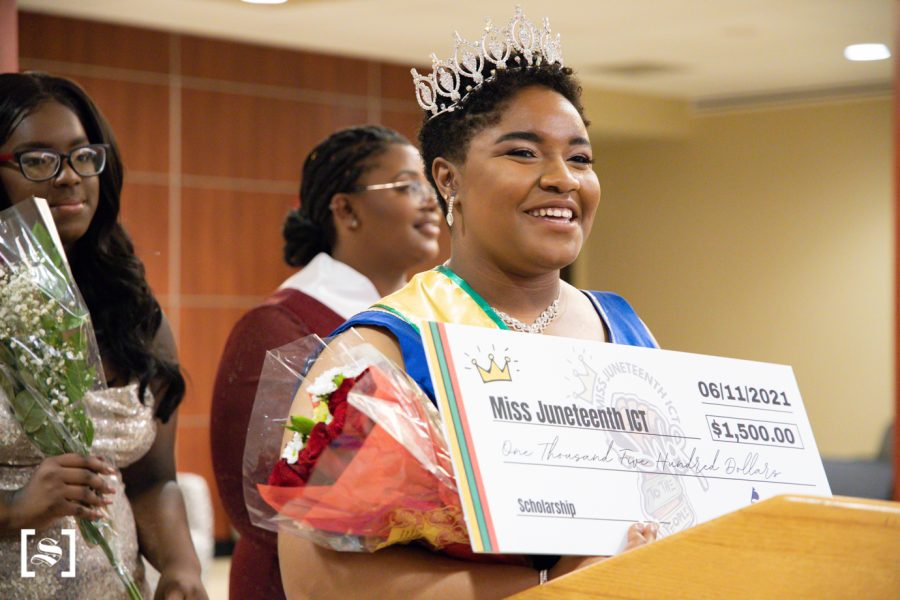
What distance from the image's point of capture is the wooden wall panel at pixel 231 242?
7.58 m

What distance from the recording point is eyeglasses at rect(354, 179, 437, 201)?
297cm

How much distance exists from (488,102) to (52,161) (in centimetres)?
75

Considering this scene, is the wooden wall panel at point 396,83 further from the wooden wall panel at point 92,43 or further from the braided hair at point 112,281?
the braided hair at point 112,281

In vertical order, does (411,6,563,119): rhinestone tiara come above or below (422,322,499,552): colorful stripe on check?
above

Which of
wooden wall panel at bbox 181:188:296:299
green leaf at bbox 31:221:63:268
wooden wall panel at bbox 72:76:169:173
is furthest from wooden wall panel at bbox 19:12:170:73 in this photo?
green leaf at bbox 31:221:63:268

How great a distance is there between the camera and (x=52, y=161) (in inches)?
77.4

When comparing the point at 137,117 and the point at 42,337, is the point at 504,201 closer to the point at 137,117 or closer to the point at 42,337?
the point at 42,337

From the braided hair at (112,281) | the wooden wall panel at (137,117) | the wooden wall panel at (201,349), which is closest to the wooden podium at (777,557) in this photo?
the braided hair at (112,281)

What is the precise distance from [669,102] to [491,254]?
923cm

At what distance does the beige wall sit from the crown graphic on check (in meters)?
8.96

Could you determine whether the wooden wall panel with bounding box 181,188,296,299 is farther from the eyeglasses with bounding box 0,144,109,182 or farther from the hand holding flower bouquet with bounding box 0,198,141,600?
the hand holding flower bouquet with bounding box 0,198,141,600

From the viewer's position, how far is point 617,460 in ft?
4.31

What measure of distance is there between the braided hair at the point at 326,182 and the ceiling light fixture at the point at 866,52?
19.2ft

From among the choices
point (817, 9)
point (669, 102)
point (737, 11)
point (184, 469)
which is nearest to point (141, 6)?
point (184, 469)
